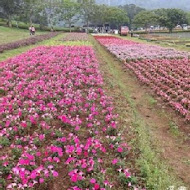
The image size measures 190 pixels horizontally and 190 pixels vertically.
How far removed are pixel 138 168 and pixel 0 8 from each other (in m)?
66.3

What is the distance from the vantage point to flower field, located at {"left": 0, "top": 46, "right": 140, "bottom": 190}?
4.53 m

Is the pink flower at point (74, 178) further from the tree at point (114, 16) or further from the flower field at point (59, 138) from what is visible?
the tree at point (114, 16)

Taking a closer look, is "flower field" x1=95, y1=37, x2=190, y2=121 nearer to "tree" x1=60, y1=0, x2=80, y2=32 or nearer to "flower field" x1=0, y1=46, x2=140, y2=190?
"flower field" x1=0, y1=46, x2=140, y2=190

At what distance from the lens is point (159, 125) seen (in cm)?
804

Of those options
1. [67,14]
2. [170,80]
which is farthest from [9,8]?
[170,80]

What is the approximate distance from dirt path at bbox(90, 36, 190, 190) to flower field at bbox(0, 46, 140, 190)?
696 mm

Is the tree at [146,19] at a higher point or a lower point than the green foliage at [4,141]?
higher

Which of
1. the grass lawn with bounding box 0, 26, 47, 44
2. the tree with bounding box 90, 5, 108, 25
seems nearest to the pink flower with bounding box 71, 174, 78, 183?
the grass lawn with bounding box 0, 26, 47, 44

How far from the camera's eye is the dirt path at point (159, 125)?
19.5ft

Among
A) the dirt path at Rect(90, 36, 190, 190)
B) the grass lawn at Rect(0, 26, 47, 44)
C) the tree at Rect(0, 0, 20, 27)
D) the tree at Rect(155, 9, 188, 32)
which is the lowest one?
the dirt path at Rect(90, 36, 190, 190)

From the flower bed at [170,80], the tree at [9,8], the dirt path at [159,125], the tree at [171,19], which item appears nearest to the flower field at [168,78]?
the flower bed at [170,80]

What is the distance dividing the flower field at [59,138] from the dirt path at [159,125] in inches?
27.4

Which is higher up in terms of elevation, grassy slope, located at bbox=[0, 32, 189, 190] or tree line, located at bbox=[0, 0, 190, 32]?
tree line, located at bbox=[0, 0, 190, 32]

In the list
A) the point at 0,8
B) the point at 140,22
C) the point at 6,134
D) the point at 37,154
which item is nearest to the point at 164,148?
the point at 37,154
